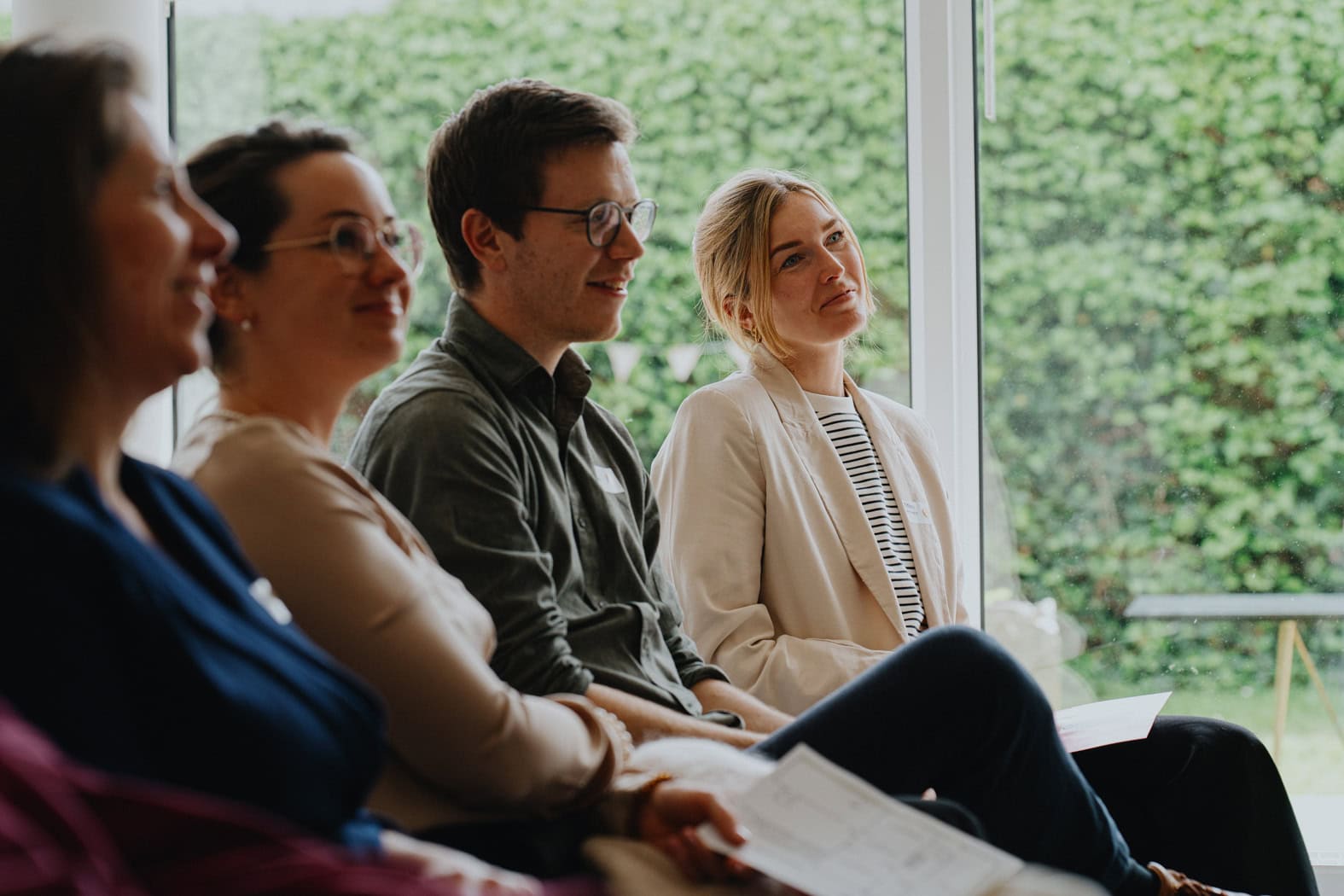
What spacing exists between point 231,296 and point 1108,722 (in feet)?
4.97

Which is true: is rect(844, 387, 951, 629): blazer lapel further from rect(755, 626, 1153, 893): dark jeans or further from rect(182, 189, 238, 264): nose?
rect(182, 189, 238, 264): nose

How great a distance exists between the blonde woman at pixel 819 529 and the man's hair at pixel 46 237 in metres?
1.45

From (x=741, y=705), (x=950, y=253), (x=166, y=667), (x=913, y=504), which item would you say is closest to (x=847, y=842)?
(x=166, y=667)

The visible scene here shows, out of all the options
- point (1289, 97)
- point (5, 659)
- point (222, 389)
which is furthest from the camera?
point (1289, 97)

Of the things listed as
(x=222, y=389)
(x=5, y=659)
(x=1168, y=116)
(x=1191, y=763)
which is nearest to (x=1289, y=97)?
(x=1168, y=116)

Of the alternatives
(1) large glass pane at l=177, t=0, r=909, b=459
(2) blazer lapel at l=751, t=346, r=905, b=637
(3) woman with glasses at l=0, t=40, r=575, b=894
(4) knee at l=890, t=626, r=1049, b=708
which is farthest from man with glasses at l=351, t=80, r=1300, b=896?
(1) large glass pane at l=177, t=0, r=909, b=459

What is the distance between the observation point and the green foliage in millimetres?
2969

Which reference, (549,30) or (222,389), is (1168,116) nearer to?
(549,30)

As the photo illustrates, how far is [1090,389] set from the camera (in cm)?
303

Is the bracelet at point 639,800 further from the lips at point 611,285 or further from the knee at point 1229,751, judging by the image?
the knee at point 1229,751

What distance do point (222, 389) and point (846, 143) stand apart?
1.94 metres

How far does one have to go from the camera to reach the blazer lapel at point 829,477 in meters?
2.40

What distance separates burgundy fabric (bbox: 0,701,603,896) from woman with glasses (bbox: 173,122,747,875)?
339mm

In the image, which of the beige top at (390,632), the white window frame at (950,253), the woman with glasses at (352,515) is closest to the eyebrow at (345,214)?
the woman with glasses at (352,515)
